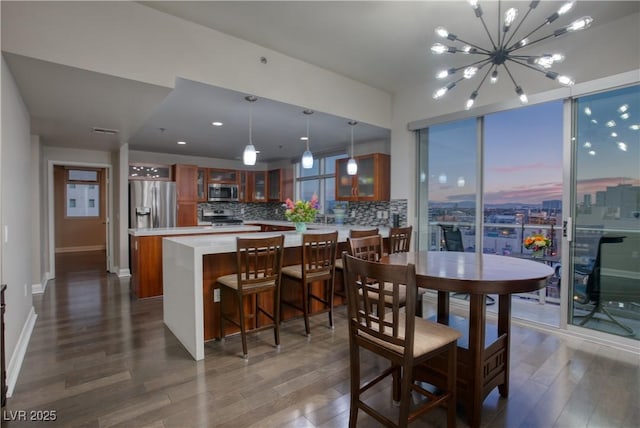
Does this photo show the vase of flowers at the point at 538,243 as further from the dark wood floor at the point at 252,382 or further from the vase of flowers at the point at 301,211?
the vase of flowers at the point at 301,211

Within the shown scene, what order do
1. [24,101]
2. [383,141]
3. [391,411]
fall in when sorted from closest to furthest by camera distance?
[391,411], [24,101], [383,141]

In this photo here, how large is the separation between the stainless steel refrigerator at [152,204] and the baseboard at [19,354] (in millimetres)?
2798

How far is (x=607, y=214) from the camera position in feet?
9.84

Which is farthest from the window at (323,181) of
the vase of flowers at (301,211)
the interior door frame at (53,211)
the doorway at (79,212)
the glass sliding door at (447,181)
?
the doorway at (79,212)

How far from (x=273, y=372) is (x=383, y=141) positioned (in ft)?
13.4

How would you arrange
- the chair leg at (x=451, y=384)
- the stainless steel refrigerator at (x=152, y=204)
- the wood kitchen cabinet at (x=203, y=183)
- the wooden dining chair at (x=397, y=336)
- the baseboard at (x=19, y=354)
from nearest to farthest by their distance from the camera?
the wooden dining chair at (x=397, y=336), the chair leg at (x=451, y=384), the baseboard at (x=19, y=354), the stainless steel refrigerator at (x=152, y=204), the wood kitchen cabinet at (x=203, y=183)

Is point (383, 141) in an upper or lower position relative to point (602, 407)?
upper

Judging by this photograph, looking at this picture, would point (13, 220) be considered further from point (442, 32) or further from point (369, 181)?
point (369, 181)

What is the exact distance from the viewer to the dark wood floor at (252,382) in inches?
A: 74.4

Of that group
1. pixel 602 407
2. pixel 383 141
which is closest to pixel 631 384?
pixel 602 407

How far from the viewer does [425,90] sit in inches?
167

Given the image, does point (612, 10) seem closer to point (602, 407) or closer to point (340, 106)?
point (340, 106)

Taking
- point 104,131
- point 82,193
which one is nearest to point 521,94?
point 104,131

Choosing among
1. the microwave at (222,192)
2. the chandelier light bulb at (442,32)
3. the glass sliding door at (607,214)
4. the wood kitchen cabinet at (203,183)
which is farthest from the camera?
the microwave at (222,192)
